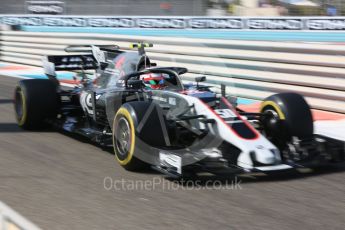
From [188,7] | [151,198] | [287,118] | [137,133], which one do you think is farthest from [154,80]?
[188,7]

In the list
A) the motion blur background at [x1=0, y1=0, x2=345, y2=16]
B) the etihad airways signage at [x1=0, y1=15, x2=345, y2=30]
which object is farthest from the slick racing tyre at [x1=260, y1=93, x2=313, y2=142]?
the motion blur background at [x1=0, y1=0, x2=345, y2=16]

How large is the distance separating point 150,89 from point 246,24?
11.7 meters

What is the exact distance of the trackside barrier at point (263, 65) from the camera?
31.1 ft

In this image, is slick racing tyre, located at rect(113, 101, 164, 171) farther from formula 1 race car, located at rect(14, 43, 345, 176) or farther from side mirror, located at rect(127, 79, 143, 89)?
side mirror, located at rect(127, 79, 143, 89)

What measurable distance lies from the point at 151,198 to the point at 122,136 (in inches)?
48.1

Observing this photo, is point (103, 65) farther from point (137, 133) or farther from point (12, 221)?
point (12, 221)

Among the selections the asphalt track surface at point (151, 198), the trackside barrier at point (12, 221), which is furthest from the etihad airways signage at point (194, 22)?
the trackside barrier at point (12, 221)

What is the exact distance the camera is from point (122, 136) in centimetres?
624

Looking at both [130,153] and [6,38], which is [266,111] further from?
[6,38]

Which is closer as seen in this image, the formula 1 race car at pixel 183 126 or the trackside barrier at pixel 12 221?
the trackside barrier at pixel 12 221

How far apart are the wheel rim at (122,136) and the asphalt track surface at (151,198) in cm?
21

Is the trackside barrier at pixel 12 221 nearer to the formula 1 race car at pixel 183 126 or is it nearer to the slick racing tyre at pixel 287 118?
the formula 1 race car at pixel 183 126

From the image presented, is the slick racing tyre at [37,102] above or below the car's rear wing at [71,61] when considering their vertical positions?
below

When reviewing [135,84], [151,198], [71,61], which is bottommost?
[151,198]
